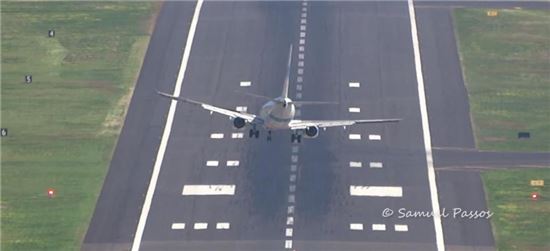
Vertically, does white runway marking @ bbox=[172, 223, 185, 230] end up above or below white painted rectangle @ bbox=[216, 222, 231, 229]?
below

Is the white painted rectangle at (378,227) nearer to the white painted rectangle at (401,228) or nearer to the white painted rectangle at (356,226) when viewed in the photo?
the white painted rectangle at (401,228)

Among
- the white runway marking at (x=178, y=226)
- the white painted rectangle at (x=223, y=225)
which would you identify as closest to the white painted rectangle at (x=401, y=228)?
the white painted rectangle at (x=223, y=225)

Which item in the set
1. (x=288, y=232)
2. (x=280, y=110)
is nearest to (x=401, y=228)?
(x=288, y=232)

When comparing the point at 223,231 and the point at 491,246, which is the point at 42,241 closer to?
the point at 223,231

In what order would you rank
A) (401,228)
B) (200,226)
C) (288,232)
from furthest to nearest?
(200,226) < (401,228) < (288,232)

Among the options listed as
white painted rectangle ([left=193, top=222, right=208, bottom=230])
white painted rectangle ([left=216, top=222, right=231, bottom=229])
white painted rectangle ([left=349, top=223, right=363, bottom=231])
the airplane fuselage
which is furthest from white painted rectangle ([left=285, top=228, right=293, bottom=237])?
the airplane fuselage

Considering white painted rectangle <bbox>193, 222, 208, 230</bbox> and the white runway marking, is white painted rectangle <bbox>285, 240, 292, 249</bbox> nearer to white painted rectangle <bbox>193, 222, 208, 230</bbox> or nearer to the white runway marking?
white painted rectangle <bbox>193, 222, 208, 230</bbox>

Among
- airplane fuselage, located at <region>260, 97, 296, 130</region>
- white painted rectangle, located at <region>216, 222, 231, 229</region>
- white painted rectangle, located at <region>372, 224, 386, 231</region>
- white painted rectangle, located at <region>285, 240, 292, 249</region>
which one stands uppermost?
airplane fuselage, located at <region>260, 97, 296, 130</region>

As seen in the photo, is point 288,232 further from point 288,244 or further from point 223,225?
point 223,225

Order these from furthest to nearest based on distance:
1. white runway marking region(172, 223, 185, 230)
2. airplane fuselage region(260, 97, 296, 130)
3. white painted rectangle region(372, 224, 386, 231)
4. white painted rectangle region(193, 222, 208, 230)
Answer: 1. white runway marking region(172, 223, 185, 230)
2. white painted rectangle region(193, 222, 208, 230)
3. white painted rectangle region(372, 224, 386, 231)
4. airplane fuselage region(260, 97, 296, 130)

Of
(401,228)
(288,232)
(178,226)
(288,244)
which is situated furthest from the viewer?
(178,226)

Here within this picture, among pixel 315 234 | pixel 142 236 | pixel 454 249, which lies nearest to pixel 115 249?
pixel 142 236

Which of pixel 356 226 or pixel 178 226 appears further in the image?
pixel 178 226

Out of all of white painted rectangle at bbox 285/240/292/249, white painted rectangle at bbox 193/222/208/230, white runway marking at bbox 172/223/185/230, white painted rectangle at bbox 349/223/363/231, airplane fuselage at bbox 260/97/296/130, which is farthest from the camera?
white runway marking at bbox 172/223/185/230
